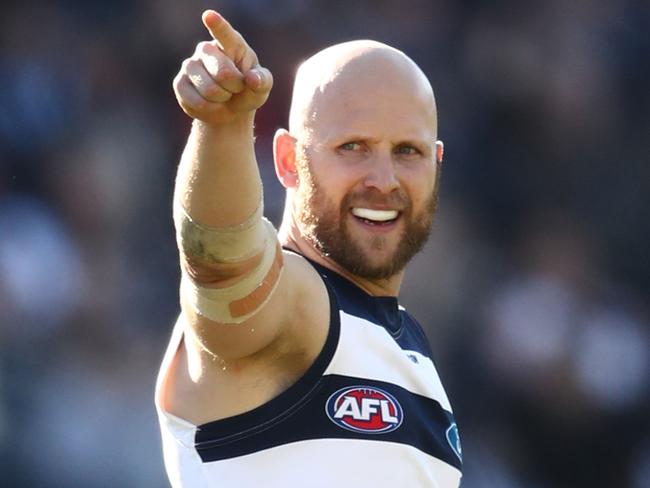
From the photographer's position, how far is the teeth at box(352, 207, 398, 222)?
311 cm

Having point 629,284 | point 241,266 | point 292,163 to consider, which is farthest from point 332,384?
point 629,284

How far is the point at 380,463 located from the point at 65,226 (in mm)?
3872

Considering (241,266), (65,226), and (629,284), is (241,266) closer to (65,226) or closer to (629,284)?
(65,226)

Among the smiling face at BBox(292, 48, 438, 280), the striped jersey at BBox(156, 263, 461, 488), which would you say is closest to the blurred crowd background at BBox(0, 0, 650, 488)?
the smiling face at BBox(292, 48, 438, 280)

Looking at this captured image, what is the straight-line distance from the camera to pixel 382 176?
3102 millimetres

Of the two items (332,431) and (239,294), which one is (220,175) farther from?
(332,431)

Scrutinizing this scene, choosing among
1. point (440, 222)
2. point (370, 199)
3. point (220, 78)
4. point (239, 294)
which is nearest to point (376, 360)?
point (370, 199)

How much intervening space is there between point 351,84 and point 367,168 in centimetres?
24

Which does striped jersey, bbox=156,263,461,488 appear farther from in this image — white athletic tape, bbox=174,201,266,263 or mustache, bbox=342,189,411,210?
white athletic tape, bbox=174,201,266,263

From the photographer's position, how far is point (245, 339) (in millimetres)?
2545

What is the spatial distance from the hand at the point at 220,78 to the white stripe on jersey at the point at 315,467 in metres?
0.82

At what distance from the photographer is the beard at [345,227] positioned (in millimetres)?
3107

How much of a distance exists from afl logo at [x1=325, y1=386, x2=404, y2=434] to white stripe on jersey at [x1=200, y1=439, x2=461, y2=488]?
1.5 inches

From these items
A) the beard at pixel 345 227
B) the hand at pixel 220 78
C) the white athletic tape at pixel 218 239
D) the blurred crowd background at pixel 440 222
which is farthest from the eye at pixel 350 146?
the blurred crowd background at pixel 440 222
